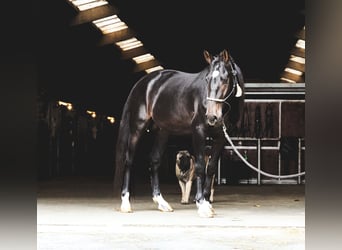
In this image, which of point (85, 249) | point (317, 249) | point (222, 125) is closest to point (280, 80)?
point (222, 125)

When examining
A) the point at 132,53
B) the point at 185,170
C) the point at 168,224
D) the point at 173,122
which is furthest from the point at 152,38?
the point at 168,224

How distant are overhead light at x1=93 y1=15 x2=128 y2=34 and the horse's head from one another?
8.47 metres

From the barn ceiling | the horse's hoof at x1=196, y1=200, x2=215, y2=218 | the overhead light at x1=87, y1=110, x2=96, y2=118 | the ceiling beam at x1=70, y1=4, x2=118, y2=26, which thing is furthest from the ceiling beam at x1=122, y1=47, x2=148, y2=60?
the horse's hoof at x1=196, y1=200, x2=215, y2=218

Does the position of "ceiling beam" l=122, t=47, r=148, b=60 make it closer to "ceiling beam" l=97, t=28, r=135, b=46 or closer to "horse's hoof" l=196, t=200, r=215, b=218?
"ceiling beam" l=97, t=28, r=135, b=46

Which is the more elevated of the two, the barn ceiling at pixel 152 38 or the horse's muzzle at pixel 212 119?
the barn ceiling at pixel 152 38

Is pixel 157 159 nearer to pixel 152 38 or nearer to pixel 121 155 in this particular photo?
pixel 121 155

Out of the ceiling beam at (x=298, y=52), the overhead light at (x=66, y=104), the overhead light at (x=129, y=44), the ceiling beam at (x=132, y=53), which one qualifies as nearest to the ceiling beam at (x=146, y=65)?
the ceiling beam at (x=132, y=53)

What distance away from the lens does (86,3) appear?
525 inches

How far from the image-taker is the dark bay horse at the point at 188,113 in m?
6.77

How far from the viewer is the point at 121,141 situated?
26.7 feet

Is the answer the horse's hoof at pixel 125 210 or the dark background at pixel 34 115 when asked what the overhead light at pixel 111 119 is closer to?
the horse's hoof at pixel 125 210

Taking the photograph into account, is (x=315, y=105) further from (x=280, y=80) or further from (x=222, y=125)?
(x=280, y=80)

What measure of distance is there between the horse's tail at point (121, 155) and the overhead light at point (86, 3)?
567 centimetres

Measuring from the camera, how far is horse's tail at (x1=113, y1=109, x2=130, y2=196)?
26.0 ft
